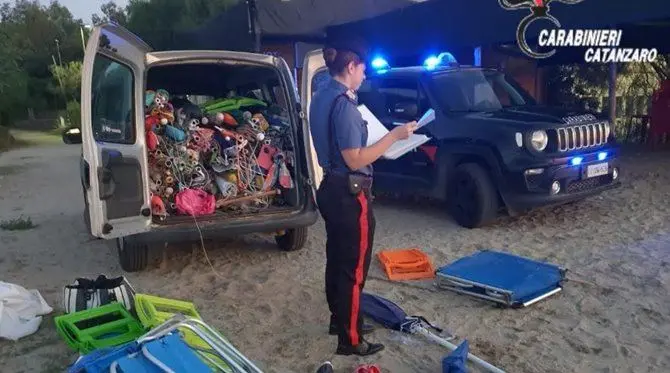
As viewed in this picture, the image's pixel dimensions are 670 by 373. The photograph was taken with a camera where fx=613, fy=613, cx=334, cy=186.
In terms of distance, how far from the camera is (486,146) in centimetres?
643

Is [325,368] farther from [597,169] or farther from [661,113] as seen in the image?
[661,113]

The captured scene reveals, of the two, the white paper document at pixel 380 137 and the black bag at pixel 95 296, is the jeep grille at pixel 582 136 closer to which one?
the white paper document at pixel 380 137

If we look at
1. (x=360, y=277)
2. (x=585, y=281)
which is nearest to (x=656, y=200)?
(x=585, y=281)

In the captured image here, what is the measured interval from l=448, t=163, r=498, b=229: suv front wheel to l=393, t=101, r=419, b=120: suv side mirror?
819mm

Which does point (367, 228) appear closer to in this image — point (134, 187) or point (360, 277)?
point (360, 277)

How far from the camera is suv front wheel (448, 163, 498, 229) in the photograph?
6523 millimetres

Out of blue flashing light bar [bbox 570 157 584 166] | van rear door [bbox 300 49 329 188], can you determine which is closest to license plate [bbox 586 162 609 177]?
blue flashing light bar [bbox 570 157 584 166]

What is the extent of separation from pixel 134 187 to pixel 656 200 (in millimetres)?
6077

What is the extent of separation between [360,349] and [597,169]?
13.2 ft

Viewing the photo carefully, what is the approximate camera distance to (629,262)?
5250 millimetres

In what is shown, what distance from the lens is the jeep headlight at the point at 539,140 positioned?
20.3 ft

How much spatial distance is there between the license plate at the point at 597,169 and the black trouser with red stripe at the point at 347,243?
12.5 ft

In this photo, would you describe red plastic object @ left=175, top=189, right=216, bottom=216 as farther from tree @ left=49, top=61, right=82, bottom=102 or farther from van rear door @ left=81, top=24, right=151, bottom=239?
tree @ left=49, top=61, right=82, bottom=102

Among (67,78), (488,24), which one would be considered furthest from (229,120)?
(67,78)
